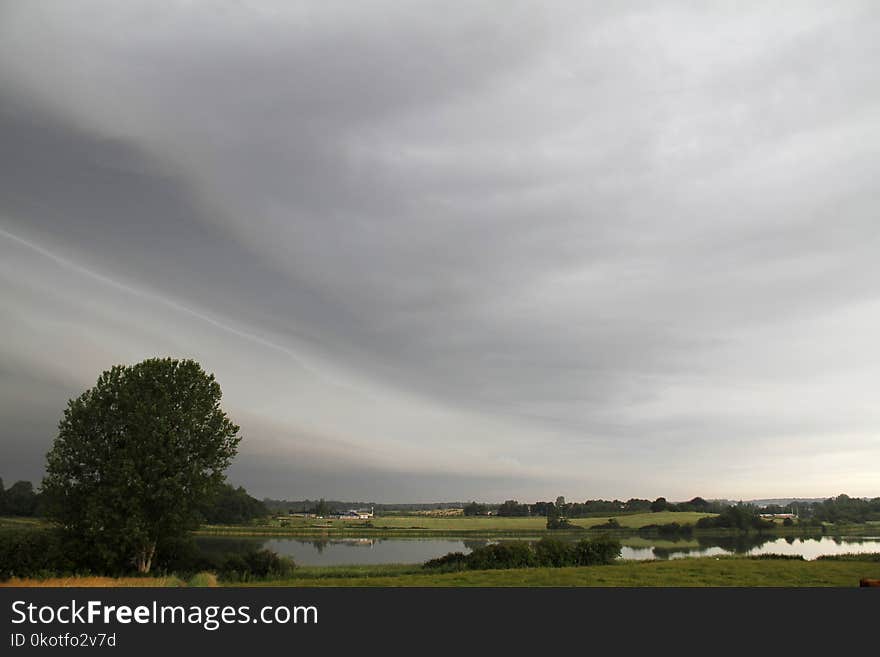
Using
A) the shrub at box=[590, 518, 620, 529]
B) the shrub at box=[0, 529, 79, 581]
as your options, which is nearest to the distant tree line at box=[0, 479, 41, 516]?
the shrub at box=[0, 529, 79, 581]

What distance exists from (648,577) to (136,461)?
25.0m

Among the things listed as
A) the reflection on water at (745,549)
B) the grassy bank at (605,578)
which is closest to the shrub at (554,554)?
the grassy bank at (605,578)

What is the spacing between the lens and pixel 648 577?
24734 millimetres

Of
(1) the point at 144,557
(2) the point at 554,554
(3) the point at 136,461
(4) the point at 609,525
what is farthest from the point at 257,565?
(4) the point at 609,525

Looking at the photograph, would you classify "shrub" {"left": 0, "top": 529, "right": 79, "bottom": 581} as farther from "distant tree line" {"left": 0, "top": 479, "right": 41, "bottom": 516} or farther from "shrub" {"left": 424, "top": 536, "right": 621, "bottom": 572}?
"distant tree line" {"left": 0, "top": 479, "right": 41, "bottom": 516}

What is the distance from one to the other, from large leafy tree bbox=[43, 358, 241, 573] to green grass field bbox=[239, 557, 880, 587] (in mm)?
7717

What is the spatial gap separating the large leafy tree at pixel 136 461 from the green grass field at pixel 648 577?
7.72 m

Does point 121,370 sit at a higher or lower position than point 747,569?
higher

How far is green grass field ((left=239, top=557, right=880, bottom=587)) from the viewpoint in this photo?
2309 cm

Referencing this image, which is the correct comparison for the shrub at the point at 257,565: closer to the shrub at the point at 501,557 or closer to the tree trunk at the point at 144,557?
the tree trunk at the point at 144,557

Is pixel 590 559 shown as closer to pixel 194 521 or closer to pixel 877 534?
pixel 194 521
